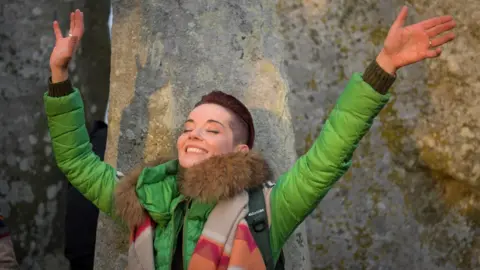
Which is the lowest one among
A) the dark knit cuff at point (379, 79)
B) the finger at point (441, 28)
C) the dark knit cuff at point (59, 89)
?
the dark knit cuff at point (59, 89)

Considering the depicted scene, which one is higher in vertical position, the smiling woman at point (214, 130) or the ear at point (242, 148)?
the smiling woman at point (214, 130)

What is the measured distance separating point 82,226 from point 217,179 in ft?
5.28

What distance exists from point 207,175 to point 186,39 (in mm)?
618

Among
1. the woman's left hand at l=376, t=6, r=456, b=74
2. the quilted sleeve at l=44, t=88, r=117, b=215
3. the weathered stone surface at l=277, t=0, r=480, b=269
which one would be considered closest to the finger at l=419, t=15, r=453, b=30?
the woman's left hand at l=376, t=6, r=456, b=74

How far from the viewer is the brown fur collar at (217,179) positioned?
6.25 feet

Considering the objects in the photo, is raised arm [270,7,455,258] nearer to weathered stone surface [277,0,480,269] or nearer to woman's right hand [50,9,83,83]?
woman's right hand [50,9,83,83]

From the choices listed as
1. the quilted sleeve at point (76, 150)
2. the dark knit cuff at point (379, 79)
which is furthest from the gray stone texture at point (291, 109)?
the dark knit cuff at point (379, 79)

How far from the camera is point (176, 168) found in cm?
210

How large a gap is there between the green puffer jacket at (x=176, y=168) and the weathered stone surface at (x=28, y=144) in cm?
252

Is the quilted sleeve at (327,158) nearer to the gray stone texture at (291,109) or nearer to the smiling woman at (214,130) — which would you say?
the smiling woman at (214,130)

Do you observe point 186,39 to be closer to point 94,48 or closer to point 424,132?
point 424,132

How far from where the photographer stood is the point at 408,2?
3.13 m

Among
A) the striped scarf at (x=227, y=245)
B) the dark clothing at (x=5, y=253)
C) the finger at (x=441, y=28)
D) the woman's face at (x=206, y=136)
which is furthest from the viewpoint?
the dark clothing at (x=5, y=253)

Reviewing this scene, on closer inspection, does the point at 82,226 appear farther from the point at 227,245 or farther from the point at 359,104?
the point at 359,104
